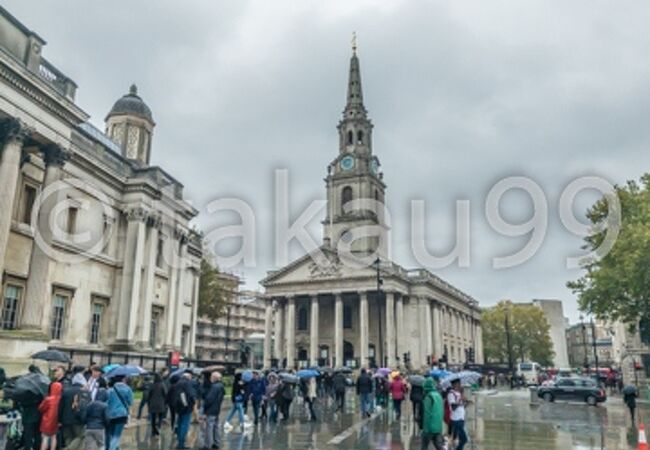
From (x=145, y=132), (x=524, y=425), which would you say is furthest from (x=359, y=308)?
(x=524, y=425)

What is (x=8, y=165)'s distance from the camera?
54.9 feet

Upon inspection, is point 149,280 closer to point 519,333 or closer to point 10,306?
point 10,306

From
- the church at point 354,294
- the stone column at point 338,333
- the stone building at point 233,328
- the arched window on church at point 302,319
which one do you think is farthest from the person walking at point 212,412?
the stone building at point 233,328

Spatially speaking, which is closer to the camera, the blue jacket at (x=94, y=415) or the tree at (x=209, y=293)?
the blue jacket at (x=94, y=415)

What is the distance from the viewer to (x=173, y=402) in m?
11.0

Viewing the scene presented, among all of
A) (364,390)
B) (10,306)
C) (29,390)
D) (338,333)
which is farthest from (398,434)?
(338,333)

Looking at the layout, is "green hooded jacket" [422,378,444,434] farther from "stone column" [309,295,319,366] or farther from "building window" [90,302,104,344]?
"stone column" [309,295,319,366]

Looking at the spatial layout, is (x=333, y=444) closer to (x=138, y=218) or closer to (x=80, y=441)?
(x=80, y=441)

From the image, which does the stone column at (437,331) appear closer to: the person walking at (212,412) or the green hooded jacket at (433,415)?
the person walking at (212,412)

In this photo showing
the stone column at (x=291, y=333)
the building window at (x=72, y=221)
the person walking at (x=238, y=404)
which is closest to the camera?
the person walking at (x=238, y=404)

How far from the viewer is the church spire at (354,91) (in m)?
72.0

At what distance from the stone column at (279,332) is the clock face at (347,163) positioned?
64.4 feet

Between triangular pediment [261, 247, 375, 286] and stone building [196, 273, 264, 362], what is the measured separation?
29.6 feet

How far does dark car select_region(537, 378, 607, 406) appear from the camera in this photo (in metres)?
25.6
